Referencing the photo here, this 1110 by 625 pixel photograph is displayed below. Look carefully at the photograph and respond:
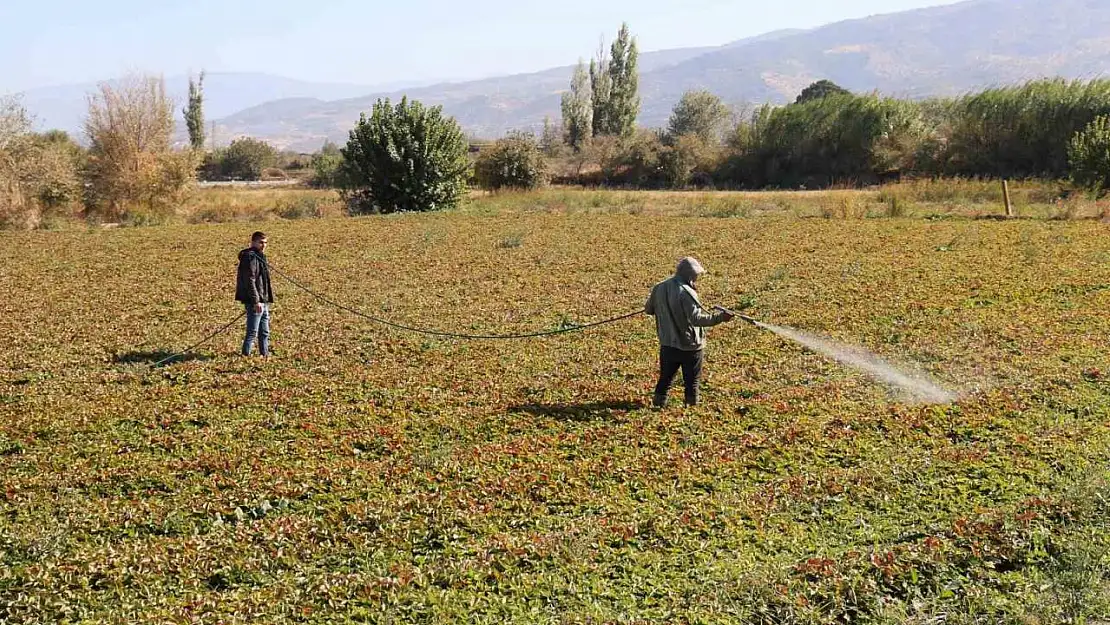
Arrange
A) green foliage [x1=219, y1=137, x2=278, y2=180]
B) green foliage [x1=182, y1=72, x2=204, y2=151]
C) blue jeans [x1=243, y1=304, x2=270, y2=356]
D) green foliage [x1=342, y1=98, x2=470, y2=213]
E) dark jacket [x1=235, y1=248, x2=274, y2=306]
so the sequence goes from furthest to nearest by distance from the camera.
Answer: green foliage [x1=219, y1=137, x2=278, y2=180] → green foliage [x1=182, y1=72, x2=204, y2=151] → green foliage [x1=342, y1=98, x2=470, y2=213] → blue jeans [x1=243, y1=304, x2=270, y2=356] → dark jacket [x1=235, y1=248, x2=274, y2=306]

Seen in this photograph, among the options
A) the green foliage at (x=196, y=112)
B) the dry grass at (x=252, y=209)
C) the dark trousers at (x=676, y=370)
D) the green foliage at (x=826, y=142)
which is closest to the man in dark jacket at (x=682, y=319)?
the dark trousers at (x=676, y=370)

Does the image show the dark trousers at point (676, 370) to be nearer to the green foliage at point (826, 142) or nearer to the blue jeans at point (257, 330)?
the blue jeans at point (257, 330)

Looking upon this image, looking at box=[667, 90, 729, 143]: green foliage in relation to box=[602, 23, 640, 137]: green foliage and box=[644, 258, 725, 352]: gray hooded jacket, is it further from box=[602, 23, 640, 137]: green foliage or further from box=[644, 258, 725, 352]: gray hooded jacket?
box=[644, 258, 725, 352]: gray hooded jacket

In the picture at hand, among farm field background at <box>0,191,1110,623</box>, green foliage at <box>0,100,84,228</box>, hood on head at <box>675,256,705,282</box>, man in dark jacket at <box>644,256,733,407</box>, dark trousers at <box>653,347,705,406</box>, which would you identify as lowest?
farm field background at <box>0,191,1110,623</box>

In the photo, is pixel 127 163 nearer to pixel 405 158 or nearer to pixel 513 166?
pixel 405 158

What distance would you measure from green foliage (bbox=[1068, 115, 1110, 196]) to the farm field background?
13952 millimetres

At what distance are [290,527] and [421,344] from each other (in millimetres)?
7461

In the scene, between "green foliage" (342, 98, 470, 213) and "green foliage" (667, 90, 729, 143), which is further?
"green foliage" (667, 90, 729, 143)

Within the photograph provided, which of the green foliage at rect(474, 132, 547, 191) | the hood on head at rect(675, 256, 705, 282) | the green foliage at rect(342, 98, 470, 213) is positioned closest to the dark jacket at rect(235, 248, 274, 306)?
the hood on head at rect(675, 256, 705, 282)

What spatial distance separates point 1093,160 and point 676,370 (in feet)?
93.4

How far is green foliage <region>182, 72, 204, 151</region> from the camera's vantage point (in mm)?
85750

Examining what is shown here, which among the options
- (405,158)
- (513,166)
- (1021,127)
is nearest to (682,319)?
(405,158)

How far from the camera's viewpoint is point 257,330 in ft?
45.8

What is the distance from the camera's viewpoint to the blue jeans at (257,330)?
1377 cm
